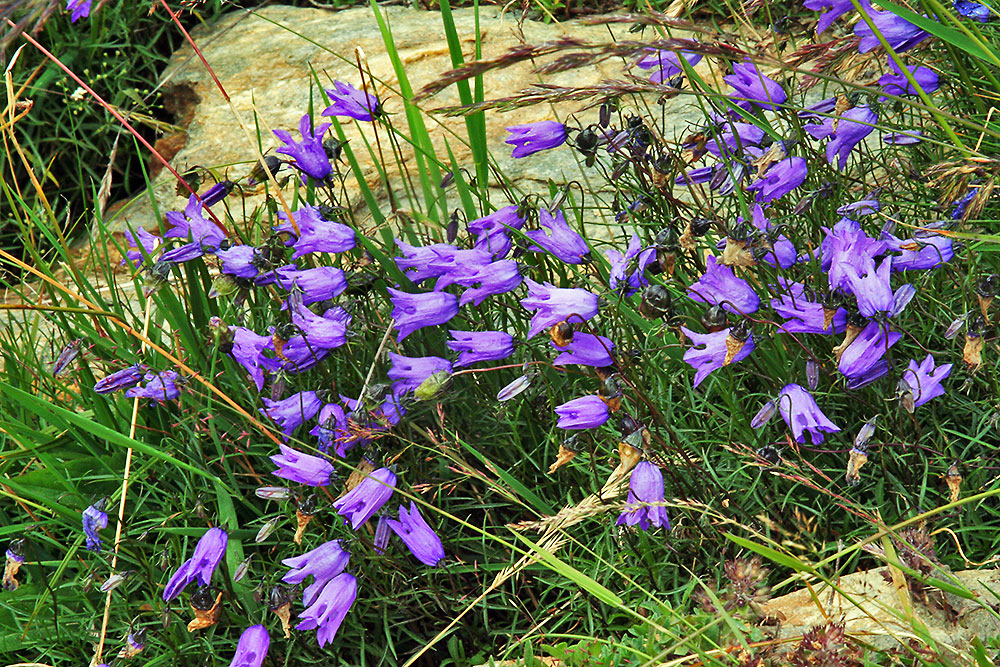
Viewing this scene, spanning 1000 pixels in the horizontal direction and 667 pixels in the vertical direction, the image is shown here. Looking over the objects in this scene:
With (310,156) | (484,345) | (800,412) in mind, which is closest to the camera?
(800,412)

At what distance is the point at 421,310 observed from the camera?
197 cm

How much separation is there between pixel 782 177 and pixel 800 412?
0.63 m

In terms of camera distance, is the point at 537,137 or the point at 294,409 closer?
the point at 294,409

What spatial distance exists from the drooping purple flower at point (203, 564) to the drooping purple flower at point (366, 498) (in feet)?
0.86

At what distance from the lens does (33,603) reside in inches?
80.7

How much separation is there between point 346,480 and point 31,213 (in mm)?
1380

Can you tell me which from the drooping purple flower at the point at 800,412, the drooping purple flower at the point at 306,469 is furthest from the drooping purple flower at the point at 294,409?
the drooping purple flower at the point at 800,412

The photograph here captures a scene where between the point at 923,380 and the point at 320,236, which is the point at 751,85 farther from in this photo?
the point at 320,236

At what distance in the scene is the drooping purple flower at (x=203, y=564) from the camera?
178cm

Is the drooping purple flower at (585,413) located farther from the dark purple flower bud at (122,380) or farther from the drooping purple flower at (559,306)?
the dark purple flower bud at (122,380)

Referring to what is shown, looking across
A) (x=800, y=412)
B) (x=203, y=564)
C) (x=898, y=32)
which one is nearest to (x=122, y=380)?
(x=203, y=564)

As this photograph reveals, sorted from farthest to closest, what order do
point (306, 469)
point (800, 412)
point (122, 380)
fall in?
point (122, 380), point (306, 469), point (800, 412)

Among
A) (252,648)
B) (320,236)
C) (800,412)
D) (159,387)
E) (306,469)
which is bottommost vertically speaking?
(252,648)

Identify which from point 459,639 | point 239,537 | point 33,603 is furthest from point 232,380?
point 459,639
